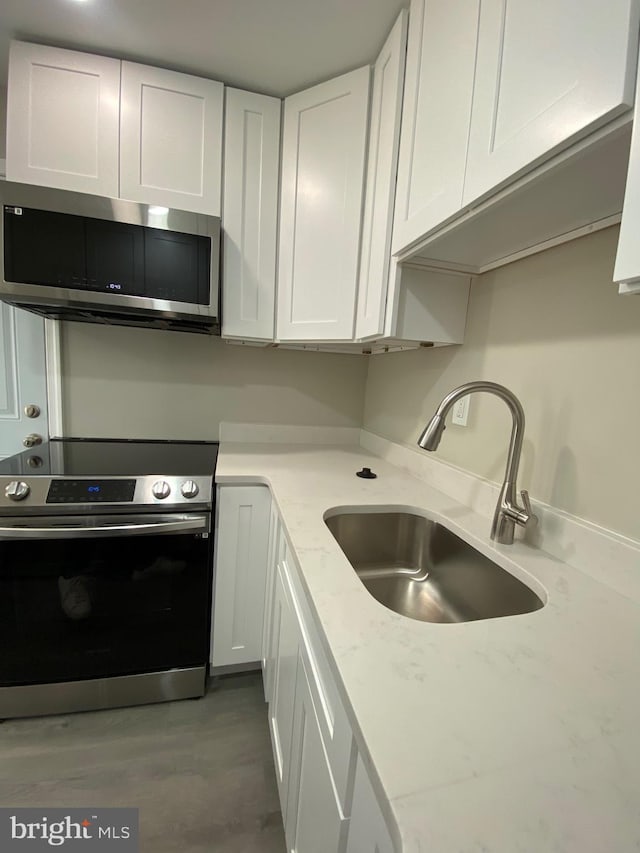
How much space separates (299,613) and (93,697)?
3.47 feet

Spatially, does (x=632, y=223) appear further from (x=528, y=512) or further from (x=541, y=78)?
(x=528, y=512)

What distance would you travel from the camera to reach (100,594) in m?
1.26

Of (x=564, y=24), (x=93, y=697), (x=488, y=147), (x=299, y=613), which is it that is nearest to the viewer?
(x=564, y=24)

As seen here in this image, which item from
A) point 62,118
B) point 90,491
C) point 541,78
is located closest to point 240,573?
point 90,491

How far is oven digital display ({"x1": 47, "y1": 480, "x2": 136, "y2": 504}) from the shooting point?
1.19m

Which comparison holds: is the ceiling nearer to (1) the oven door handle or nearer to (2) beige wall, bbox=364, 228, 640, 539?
(2) beige wall, bbox=364, 228, 640, 539

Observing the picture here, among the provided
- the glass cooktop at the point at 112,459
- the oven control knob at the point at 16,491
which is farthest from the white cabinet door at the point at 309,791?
the oven control knob at the point at 16,491

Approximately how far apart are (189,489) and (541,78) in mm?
1328

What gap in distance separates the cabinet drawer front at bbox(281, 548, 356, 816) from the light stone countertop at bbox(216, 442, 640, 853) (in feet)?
0.31

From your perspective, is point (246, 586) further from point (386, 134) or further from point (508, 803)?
point (386, 134)

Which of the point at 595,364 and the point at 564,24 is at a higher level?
the point at 564,24

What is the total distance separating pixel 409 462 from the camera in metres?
1.53

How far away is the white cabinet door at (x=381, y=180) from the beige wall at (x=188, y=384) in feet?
2.28

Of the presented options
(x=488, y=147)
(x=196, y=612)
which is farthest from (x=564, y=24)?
(x=196, y=612)
